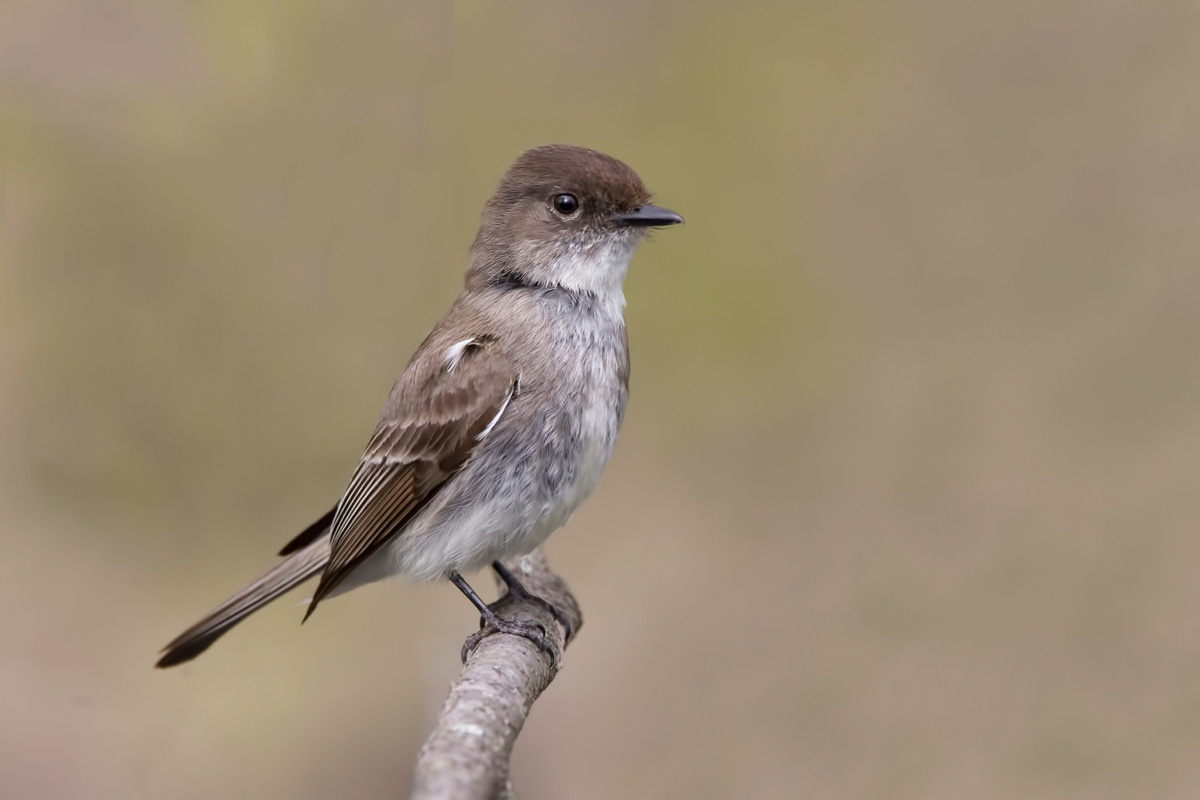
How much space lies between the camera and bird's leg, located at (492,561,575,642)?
377cm

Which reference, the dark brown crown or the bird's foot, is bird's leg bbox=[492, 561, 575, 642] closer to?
the bird's foot

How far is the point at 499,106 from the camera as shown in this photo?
7.25 meters

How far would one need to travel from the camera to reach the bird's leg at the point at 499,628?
3.32 m

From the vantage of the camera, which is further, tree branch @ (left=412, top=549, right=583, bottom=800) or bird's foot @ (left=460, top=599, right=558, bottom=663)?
bird's foot @ (left=460, top=599, right=558, bottom=663)

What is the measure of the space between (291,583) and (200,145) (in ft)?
12.2

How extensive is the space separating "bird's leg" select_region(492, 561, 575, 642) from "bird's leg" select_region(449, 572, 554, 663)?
21 cm

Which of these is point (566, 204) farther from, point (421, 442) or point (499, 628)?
point (499, 628)

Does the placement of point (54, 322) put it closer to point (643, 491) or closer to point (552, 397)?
point (643, 491)

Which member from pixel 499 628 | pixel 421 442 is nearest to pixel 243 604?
pixel 421 442

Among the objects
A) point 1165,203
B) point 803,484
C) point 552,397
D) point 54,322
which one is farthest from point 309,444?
point 1165,203

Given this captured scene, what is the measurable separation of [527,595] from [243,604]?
0.89m

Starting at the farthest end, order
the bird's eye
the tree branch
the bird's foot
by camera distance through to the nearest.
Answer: the bird's eye
the bird's foot
the tree branch

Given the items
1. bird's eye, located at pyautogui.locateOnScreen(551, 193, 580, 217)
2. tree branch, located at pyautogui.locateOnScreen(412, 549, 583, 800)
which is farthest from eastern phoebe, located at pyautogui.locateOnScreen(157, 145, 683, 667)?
tree branch, located at pyautogui.locateOnScreen(412, 549, 583, 800)

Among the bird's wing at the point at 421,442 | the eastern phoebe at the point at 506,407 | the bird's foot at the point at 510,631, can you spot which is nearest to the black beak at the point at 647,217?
the eastern phoebe at the point at 506,407
